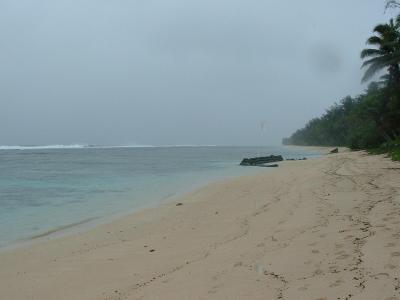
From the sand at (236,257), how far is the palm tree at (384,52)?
23.9 m

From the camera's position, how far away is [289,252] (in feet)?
19.3

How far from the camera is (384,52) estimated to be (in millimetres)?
31875

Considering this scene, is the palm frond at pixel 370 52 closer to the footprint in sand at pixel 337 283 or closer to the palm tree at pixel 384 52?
the palm tree at pixel 384 52

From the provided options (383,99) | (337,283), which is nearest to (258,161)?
(383,99)

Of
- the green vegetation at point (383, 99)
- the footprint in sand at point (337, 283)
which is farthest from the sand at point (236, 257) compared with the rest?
the green vegetation at point (383, 99)

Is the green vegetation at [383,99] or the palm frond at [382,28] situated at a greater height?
the palm frond at [382,28]

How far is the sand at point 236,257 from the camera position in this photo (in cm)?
462

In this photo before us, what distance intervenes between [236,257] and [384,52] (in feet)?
103

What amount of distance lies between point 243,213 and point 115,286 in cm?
570

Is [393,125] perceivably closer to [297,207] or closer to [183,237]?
[297,207]

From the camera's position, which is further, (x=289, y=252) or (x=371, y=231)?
(x=371, y=231)

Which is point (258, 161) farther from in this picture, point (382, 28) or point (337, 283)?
point (337, 283)

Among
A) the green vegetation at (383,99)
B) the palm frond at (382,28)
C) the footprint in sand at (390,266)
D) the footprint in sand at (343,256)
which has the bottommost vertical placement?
the footprint in sand at (343,256)

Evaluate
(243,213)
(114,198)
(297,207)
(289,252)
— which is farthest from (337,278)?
(114,198)
